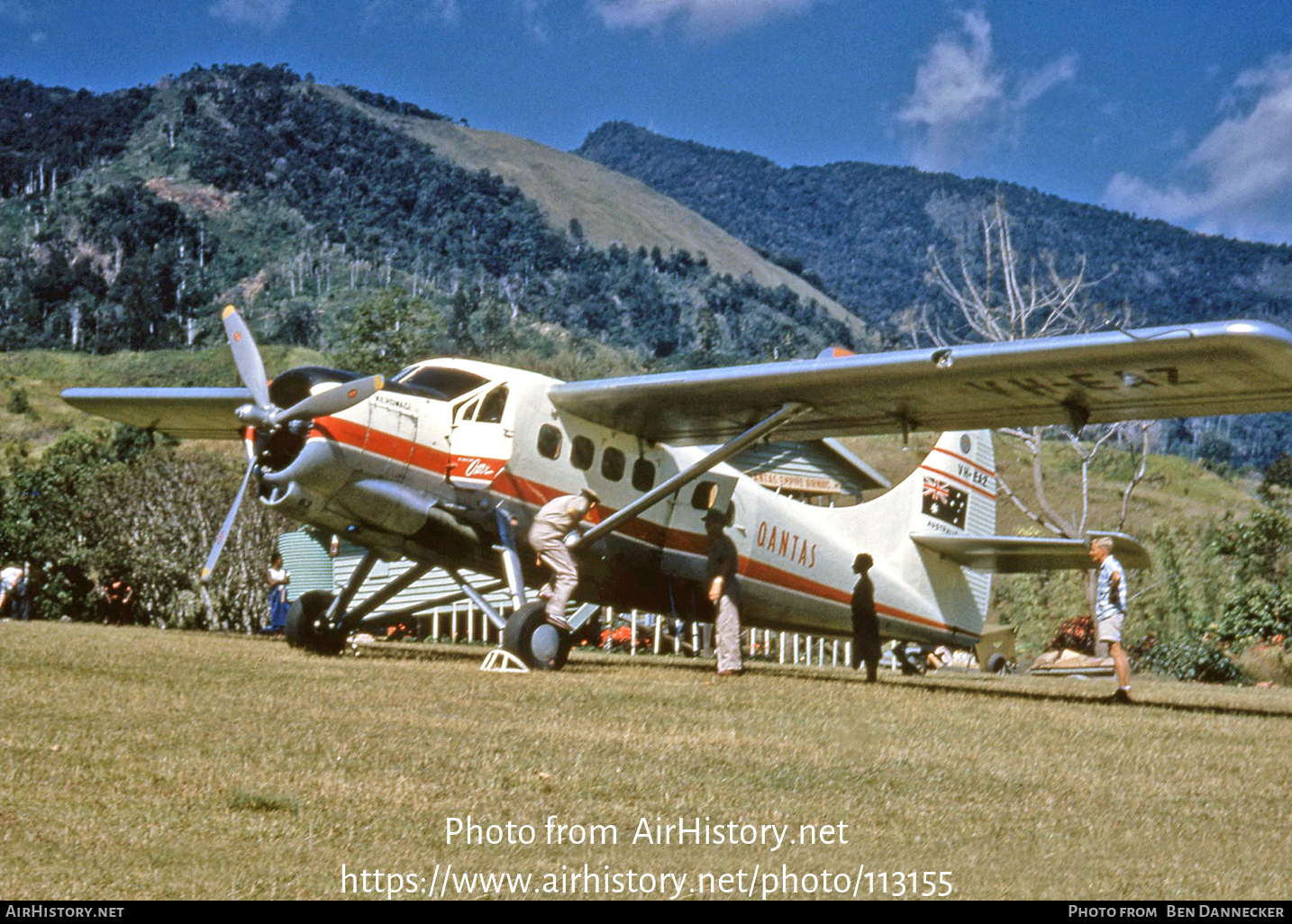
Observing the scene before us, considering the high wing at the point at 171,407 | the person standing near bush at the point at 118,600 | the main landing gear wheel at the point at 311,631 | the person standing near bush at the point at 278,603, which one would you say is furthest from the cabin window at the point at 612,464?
the person standing near bush at the point at 118,600

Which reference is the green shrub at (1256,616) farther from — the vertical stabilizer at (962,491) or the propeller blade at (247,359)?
the propeller blade at (247,359)

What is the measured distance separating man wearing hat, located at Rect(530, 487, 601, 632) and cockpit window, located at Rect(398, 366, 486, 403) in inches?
52.0

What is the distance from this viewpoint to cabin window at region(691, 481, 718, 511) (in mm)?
15656

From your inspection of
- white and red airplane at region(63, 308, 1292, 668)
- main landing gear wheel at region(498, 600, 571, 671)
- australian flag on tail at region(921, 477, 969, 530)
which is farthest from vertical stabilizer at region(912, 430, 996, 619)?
main landing gear wheel at region(498, 600, 571, 671)

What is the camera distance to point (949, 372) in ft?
42.1

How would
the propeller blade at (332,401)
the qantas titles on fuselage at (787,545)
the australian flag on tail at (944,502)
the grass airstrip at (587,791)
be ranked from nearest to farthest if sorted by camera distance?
the grass airstrip at (587,791)
the propeller blade at (332,401)
the qantas titles on fuselage at (787,545)
the australian flag on tail at (944,502)

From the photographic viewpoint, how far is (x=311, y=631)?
14.4 m

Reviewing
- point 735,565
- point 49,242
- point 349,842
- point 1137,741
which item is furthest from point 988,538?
point 49,242

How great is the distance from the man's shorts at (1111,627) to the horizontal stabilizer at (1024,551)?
2.53 feet

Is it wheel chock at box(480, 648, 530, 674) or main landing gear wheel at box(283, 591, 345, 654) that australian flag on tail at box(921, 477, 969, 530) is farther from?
main landing gear wheel at box(283, 591, 345, 654)

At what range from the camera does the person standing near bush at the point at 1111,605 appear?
13594 mm

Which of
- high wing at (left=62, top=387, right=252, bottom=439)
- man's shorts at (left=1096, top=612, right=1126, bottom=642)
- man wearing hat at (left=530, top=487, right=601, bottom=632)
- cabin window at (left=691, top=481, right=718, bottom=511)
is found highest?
high wing at (left=62, top=387, right=252, bottom=439)

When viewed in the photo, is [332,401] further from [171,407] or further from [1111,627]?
[1111,627]

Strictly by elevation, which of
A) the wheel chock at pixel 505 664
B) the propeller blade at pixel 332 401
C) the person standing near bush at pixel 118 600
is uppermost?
the propeller blade at pixel 332 401
